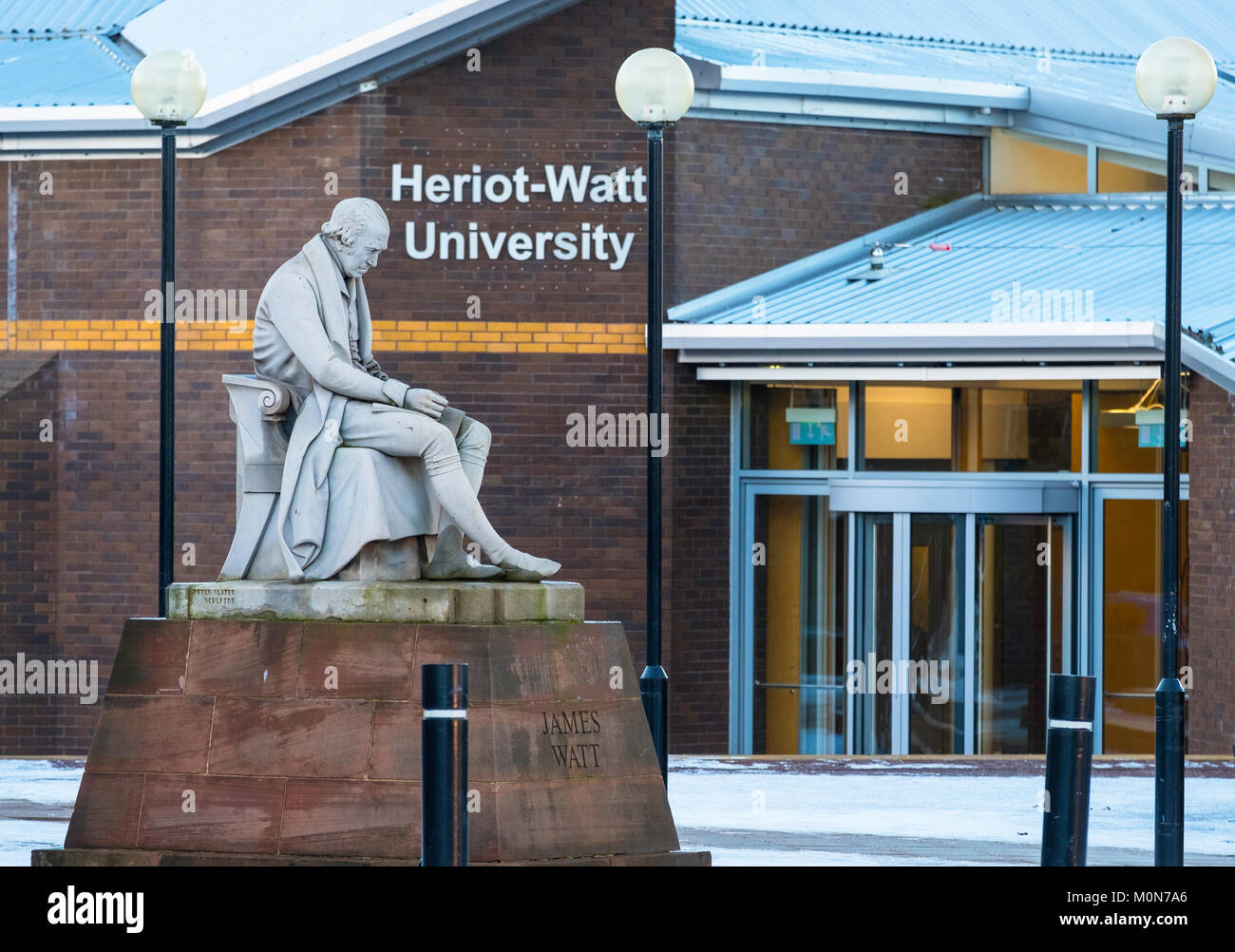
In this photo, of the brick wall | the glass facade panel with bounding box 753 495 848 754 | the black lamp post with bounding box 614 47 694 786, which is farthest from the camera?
the glass facade panel with bounding box 753 495 848 754

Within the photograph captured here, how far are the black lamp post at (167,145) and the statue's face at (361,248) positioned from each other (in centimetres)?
294

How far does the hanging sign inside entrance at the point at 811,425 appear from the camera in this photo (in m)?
17.1

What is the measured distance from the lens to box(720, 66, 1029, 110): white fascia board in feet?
56.0

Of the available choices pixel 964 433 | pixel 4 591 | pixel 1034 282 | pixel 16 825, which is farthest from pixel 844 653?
pixel 16 825

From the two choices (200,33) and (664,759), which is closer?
(664,759)

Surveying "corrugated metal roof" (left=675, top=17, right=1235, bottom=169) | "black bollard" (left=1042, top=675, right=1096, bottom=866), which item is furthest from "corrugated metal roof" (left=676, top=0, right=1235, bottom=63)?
"black bollard" (left=1042, top=675, right=1096, bottom=866)

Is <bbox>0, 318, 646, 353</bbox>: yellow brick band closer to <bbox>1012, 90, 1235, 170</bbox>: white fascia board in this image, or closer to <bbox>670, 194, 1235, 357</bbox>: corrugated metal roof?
<bbox>670, 194, 1235, 357</bbox>: corrugated metal roof

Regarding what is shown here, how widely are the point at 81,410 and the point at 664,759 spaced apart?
23.7 feet

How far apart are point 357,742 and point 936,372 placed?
30.8 feet

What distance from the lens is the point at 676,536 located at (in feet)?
55.2

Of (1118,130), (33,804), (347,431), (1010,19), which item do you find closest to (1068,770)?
(347,431)

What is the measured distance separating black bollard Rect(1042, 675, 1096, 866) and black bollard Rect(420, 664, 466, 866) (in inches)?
95.7

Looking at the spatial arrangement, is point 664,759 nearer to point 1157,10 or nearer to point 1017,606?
point 1017,606

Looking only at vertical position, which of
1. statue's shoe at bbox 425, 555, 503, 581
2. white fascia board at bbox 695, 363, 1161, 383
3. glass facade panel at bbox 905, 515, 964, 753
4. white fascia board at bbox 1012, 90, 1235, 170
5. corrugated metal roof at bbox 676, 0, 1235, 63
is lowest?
glass facade panel at bbox 905, 515, 964, 753
